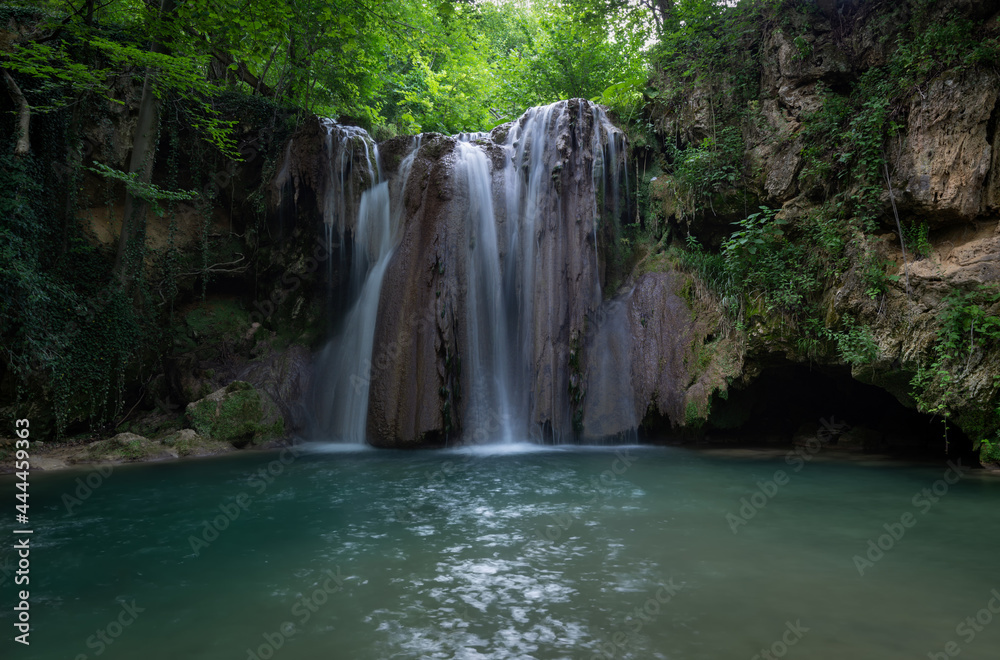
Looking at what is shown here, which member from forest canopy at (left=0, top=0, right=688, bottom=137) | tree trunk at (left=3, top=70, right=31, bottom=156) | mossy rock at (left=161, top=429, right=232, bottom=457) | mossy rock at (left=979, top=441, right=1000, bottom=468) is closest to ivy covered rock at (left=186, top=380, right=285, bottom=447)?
mossy rock at (left=161, top=429, right=232, bottom=457)

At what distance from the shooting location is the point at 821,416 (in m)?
10.9

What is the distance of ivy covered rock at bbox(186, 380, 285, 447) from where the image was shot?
10.7m

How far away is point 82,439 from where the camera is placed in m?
10.2

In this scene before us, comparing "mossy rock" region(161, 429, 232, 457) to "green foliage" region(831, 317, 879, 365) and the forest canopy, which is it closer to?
the forest canopy

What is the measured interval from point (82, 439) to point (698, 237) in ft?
40.0

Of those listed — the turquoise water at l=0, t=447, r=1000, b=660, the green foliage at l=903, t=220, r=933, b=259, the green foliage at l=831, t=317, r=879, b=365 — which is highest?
the green foliage at l=903, t=220, r=933, b=259

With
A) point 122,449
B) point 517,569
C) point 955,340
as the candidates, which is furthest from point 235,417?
point 955,340

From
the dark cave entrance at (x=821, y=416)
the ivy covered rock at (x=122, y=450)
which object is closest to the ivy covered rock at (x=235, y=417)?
the ivy covered rock at (x=122, y=450)

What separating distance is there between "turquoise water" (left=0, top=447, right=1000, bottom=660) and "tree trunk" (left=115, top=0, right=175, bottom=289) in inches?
201

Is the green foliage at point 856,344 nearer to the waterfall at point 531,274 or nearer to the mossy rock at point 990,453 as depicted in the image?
the mossy rock at point 990,453

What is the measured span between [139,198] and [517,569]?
11.0 meters

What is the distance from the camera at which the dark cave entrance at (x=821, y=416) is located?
9704 mm

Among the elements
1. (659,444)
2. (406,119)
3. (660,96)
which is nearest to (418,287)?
(659,444)

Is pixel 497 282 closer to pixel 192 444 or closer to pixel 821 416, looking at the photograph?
pixel 192 444
